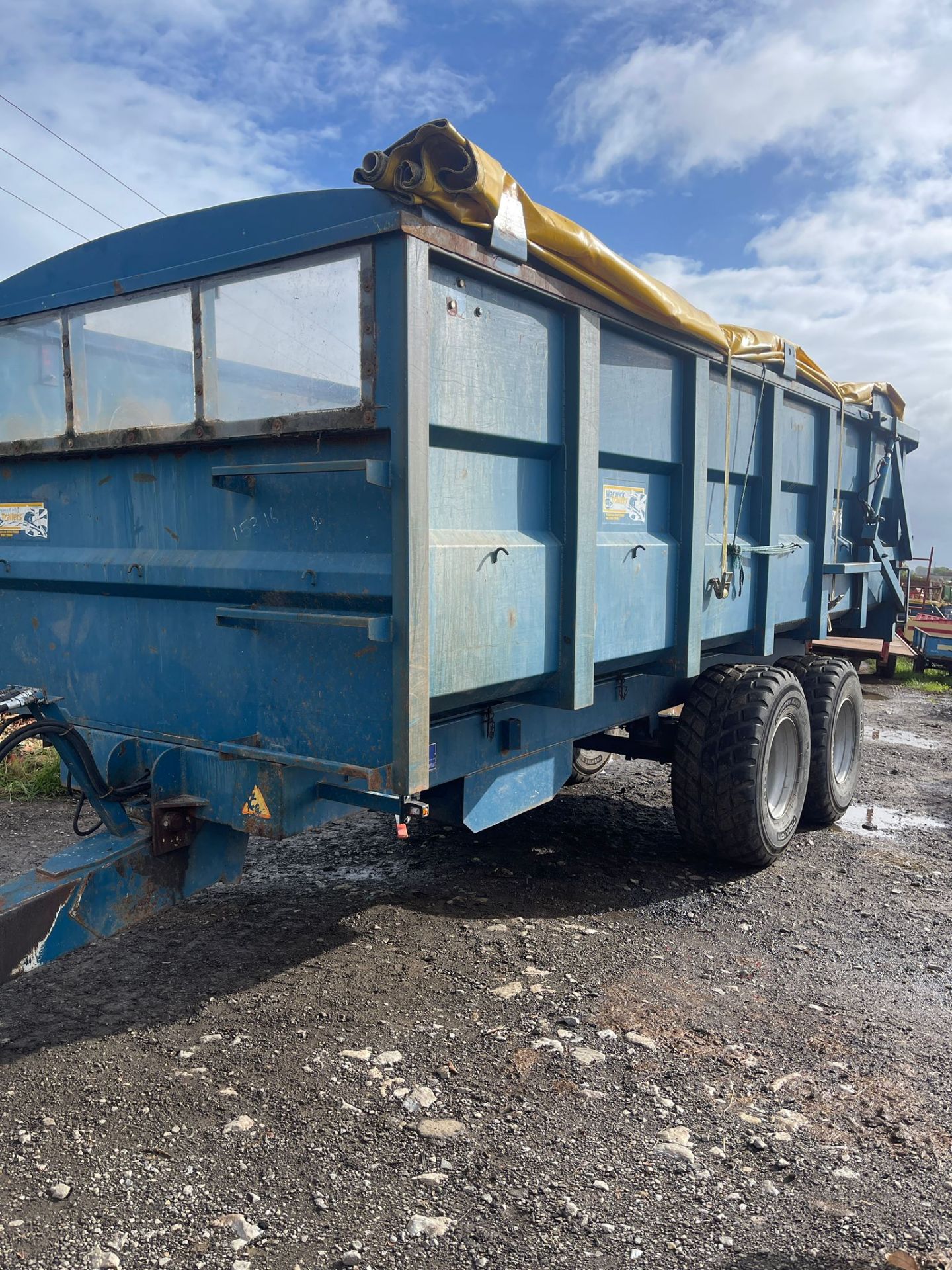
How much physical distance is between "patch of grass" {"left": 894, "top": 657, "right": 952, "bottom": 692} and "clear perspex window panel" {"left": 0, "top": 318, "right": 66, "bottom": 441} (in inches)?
416

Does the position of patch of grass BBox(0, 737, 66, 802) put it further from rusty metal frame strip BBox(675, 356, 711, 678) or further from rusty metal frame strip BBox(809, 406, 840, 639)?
rusty metal frame strip BBox(809, 406, 840, 639)

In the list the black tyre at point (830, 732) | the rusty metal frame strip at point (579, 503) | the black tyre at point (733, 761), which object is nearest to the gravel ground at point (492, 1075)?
the black tyre at point (733, 761)

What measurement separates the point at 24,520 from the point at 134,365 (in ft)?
2.74

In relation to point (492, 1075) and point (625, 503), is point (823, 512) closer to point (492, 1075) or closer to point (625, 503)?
point (625, 503)

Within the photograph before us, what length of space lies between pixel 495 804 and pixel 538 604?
787mm

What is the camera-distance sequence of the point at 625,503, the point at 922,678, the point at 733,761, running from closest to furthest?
the point at 625,503 → the point at 733,761 → the point at 922,678

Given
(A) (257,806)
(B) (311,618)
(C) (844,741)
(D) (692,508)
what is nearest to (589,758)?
(C) (844,741)

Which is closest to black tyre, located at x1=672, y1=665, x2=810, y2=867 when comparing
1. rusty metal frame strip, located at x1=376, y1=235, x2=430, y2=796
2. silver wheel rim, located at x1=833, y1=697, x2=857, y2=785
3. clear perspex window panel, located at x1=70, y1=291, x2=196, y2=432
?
silver wheel rim, located at x1=833, y1=697, x2=857, y2=785

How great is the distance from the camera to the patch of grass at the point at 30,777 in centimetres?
595

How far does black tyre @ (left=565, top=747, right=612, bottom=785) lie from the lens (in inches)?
248

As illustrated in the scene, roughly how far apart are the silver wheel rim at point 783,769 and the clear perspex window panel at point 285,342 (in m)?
2.95

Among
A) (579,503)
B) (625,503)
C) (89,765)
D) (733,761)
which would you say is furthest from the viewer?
(733,761)

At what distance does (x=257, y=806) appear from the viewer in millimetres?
2850

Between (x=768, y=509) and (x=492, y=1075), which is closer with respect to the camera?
(x=492, y=1075)
